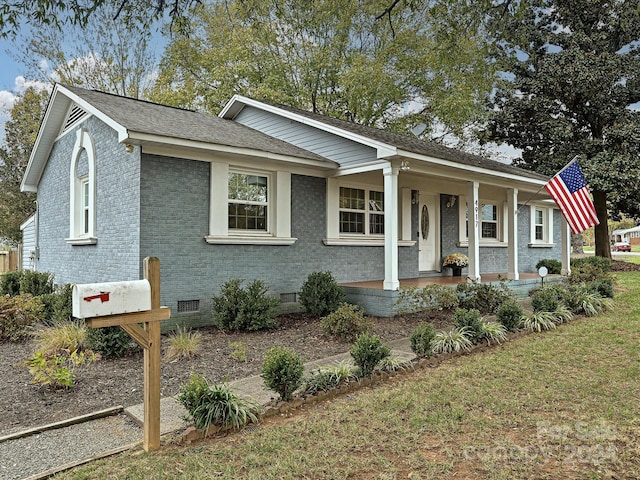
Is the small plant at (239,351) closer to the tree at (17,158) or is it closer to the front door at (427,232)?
the front door at (427,232)

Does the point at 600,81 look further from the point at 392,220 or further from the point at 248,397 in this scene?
the point at 248,397

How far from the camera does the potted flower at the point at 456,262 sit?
12906mm

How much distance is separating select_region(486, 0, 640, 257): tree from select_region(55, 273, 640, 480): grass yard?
16.4m

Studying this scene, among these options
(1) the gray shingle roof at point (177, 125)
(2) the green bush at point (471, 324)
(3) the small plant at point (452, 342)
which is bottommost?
(3) the small plant at point (452, 342)

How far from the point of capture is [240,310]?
775 centimetres

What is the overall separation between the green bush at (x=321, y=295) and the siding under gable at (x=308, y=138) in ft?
8.57

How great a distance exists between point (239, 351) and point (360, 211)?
19.1ft

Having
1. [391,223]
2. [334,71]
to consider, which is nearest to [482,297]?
[391,223]

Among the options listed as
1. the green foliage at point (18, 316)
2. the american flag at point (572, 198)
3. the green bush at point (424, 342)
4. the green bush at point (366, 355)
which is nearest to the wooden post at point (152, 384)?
the green bush at point (366, 355)

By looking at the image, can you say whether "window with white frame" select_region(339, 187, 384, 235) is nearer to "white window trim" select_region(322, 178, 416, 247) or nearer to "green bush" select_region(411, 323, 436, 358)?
"white window trim" select_region(322, 178, 416, 247)

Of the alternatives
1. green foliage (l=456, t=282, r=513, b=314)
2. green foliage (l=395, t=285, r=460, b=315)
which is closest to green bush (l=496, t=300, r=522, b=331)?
green foliage (l=395, t=285, r=460, b=315)

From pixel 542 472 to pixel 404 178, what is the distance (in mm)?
8985

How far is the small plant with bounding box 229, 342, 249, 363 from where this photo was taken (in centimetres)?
607

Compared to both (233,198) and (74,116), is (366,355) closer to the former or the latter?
(233,198)
